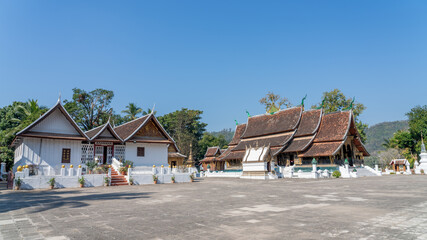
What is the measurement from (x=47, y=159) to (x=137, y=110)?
1089 inches

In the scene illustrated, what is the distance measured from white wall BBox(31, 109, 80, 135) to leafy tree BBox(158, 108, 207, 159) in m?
29.4

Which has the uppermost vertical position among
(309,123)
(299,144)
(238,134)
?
(309,123)

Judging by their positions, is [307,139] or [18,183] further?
[307,139]

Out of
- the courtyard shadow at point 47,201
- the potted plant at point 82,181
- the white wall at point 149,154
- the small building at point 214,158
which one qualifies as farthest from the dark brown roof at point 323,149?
the potted plant at point 82,181

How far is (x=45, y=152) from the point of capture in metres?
17.3

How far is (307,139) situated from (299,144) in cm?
111

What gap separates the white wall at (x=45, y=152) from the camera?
16.8 meters

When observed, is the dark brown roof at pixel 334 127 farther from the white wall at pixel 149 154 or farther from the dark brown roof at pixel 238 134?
the white wall at pixel 149 154

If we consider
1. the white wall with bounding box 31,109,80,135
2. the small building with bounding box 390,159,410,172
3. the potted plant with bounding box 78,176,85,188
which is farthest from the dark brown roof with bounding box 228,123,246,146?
the potted plant with bounding box 78,176,85,188

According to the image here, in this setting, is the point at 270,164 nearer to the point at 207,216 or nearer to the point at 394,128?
the point at 207,216

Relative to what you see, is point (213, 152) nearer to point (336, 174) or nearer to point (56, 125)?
point (336, 174)

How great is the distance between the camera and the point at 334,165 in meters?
24.8

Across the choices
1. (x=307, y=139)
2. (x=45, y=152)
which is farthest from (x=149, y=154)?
(x=307, y=139)

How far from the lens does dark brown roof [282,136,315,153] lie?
2703cm
